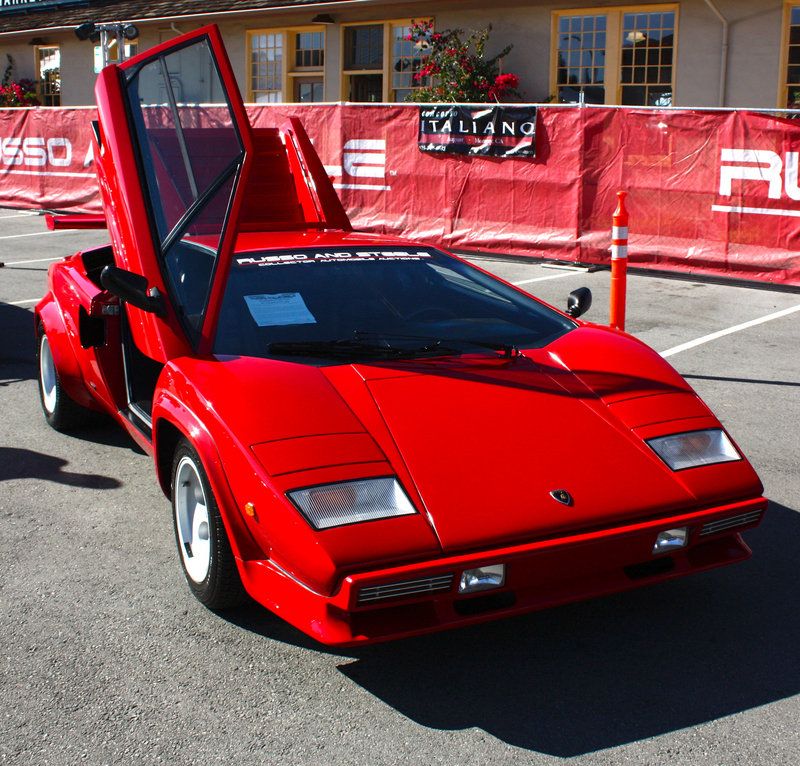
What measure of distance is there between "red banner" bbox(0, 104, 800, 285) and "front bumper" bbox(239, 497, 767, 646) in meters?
8.10

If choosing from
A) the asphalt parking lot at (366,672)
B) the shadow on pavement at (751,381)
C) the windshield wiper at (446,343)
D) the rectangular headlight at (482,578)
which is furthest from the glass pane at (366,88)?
the rectangular headlight at (482,578)

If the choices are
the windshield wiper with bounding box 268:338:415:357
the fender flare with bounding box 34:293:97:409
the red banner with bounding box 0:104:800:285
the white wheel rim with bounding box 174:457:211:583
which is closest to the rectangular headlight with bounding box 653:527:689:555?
the windshield wiper with bounding box 268:338:415:357

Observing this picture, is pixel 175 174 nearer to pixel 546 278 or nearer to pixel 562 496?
pixel 562 496

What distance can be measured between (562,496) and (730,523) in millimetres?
632

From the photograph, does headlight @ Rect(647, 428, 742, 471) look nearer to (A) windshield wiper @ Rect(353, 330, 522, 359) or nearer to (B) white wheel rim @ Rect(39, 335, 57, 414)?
(A) windshield wiper @ Rect(353, 330, 522, 359)

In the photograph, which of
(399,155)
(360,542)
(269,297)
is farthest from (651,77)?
(360,542)

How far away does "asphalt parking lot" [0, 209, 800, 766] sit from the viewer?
2980 mm

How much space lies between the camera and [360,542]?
305cm

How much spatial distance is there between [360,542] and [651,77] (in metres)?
15.6

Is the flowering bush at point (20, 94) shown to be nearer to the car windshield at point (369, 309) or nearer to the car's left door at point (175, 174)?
the car's left door at point (175, 174)

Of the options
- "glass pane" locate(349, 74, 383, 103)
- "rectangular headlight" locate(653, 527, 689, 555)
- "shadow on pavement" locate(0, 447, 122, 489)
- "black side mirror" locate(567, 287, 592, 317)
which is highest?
"glass pane" locate(349, 74, 383, 103)

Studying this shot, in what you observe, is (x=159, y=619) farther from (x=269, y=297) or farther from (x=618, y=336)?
(x=618, y=336)

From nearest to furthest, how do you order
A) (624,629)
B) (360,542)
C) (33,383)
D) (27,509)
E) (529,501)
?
(360,542), (529,501), (624,629), (27,509), (33,383)

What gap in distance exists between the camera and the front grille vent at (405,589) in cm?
300
